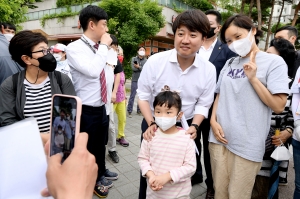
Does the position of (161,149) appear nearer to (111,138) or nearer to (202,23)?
(202,23)

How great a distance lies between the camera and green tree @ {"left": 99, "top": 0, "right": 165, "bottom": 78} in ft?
38.7

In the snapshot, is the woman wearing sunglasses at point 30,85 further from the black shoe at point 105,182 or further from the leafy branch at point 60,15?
the leafy branch at point 60,15

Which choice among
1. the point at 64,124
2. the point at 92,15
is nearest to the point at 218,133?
the point at 64,124

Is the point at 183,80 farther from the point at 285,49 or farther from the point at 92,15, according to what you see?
the point at 285,49

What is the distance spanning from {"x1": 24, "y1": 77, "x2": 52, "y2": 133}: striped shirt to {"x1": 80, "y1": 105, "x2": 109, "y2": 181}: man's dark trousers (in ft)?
2.23

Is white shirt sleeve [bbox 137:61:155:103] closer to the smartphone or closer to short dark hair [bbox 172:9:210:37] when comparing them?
short dark hair [bbox 172:9:210:37]

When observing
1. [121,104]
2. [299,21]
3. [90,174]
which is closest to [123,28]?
[121,104]

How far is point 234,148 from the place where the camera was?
71.6 inches

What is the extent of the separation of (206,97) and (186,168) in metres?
0.68

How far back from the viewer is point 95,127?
2.49 metres

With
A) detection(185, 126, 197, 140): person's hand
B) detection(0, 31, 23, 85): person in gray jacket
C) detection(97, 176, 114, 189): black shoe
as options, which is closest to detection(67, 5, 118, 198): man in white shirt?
detection(97, 176, 114, 189): black shoe

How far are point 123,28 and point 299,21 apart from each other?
14874 millimetres

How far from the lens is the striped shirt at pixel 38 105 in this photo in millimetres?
1675

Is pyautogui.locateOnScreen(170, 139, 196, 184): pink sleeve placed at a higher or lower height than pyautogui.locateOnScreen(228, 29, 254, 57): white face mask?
lower
